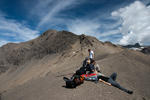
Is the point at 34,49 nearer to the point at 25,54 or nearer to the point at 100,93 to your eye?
the point at 25,54

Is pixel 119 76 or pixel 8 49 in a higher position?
pixel 8 49

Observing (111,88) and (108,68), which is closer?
(111,88)

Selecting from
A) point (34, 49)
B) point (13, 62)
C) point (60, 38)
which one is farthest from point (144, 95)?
point (13, 62)

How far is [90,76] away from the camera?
18.4 feet

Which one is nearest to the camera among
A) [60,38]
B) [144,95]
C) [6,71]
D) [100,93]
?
[100,93]

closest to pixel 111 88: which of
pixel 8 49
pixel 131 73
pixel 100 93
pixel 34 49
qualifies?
pixel 100 93

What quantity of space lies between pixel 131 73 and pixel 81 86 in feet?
16.6

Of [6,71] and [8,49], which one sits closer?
[6,71]

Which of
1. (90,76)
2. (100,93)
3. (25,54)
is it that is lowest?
(100,93)

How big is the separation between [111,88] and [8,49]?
4593cm

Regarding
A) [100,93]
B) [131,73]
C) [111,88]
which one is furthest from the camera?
[131,73]

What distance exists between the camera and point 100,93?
4430 millimetres

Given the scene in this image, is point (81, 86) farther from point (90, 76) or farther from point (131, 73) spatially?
point (131, 73)

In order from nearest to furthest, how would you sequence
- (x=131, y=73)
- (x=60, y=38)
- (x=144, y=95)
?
(x=144, y=95)
(x=131, y=73)
(x=60, y=38)
